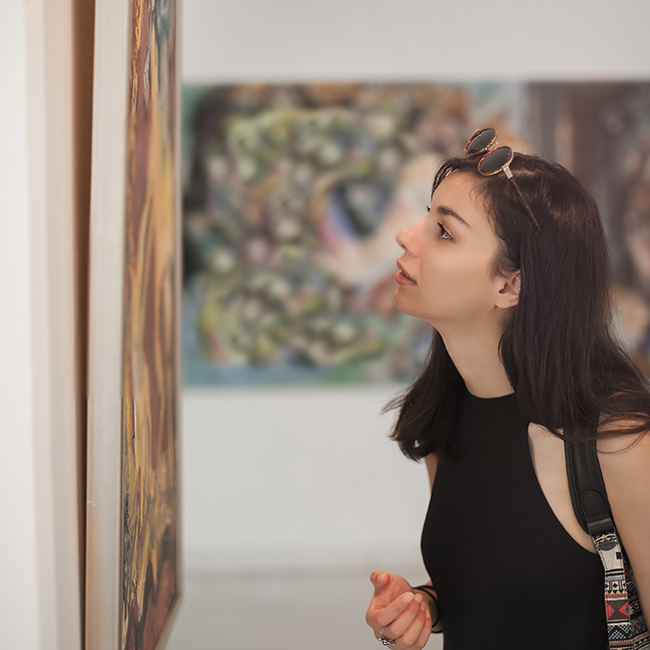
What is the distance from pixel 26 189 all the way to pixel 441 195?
86 centimetres

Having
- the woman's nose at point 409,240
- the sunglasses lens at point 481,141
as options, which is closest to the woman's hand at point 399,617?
the woman's nose at point 409,240

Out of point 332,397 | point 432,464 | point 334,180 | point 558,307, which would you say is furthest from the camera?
point 332,397

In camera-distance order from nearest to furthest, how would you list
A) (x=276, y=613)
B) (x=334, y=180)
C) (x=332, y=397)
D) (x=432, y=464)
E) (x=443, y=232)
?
1. (x=443, y=232)
2. (x=432, y=464)
3. (x=276, y=613)
4. (x=334, y=180)
5. (x=332, y=397)

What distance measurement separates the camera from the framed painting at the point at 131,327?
1.02 m

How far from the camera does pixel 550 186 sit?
1.32 meters

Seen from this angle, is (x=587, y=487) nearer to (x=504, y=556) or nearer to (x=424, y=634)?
(x=504, y=556)

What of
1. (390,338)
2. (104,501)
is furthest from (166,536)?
(390,338)

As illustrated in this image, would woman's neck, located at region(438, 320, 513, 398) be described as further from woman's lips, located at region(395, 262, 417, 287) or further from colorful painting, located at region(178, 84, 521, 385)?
colorful painting, located at region(178, 84, 521, 385)

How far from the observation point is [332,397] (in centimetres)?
384

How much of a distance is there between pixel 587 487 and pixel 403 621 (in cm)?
47

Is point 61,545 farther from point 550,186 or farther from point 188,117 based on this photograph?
point 188,117

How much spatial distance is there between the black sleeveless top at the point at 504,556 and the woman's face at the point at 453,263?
9.0 inches

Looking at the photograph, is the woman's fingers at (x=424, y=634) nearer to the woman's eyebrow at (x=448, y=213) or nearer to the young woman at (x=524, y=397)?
the young woman at (x=524, y=397)

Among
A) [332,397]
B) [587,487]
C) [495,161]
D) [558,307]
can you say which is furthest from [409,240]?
[332,397]
